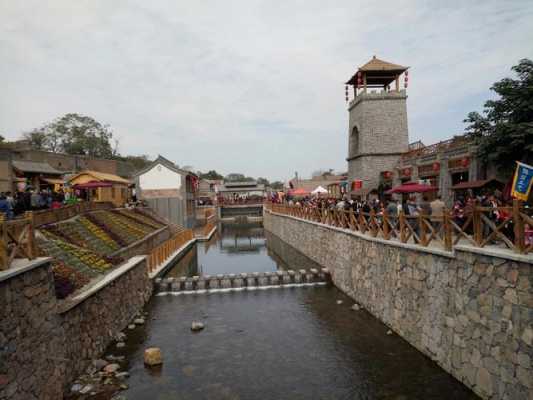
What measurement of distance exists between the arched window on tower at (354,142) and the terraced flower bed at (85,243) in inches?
730

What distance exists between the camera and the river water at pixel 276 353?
8.57 metres

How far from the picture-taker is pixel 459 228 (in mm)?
8422

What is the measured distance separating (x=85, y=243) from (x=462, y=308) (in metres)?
14.6

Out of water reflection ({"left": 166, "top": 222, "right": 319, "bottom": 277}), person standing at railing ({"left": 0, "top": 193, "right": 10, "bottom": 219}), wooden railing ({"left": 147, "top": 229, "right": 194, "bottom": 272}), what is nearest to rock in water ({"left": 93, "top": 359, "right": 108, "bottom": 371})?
person standing at railing ({"left": 0, "top": 193, "right": 10, "bottom": 219})

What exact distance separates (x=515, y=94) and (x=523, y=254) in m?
12.1

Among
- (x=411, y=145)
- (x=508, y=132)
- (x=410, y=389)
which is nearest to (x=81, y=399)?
(x=410, y=389)

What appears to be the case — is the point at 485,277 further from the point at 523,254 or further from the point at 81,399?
the point at 81,399

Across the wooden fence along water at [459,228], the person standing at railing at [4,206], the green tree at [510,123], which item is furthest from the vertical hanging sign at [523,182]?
the person standing at railing at [4,206]

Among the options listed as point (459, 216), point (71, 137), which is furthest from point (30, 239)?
point (71, 137)

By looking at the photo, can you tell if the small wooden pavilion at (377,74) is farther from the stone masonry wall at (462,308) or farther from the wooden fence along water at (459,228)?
the stone masonry wall at (462,308)

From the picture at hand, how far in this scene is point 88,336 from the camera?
9641 millimetres

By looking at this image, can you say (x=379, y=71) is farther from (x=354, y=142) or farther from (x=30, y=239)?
(x=30, y=239)

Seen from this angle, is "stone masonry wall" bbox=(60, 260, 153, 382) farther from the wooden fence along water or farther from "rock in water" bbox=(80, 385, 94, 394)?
the wooden fence along water

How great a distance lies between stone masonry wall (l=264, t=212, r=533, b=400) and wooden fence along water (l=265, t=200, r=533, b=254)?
14.7 inches
